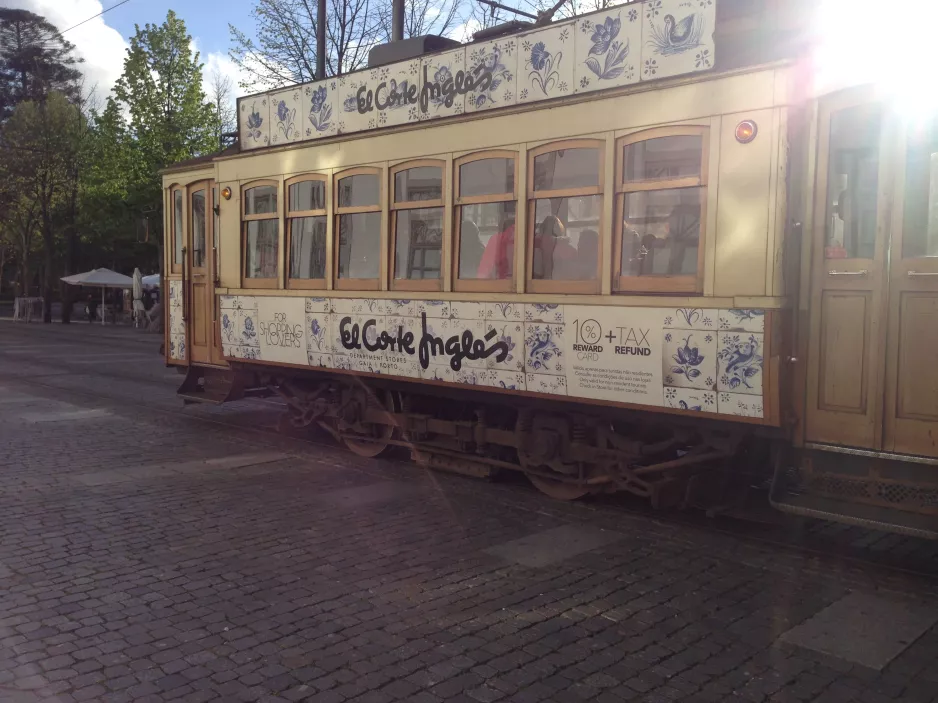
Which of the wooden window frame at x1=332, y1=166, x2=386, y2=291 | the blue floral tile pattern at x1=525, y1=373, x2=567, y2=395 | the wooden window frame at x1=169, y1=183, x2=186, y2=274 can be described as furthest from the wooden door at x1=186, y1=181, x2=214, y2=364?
the blue floral tile pattern at x1=525, y1=373, x2=567, y2=395

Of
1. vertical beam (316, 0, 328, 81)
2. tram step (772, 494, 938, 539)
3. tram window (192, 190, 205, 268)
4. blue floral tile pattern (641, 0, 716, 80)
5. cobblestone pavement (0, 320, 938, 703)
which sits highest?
vertical beam (316, 0, 328, 81)

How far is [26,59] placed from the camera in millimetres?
57188

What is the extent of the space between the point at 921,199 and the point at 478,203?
3.32 meters

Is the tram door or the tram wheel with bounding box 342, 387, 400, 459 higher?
the tram door

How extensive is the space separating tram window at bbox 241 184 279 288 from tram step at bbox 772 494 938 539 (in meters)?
5.77

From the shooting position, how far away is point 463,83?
23.5 feet

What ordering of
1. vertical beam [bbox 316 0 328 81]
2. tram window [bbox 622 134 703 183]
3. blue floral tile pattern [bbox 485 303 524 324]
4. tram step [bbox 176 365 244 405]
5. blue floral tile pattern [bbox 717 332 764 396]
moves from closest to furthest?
blue floral tile pattern [bbox 717 332 764 396] < tram window [bbox 622 134 703 183] < blue floral tile pattern [bbox 485 303 524 324] < tram step [bbox 176 365 244 405] < vertical beam [bbox 316 0 328 81]

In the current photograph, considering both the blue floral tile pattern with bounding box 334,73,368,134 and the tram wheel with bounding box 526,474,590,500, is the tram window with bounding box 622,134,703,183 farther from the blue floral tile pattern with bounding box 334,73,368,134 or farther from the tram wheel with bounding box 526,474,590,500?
the blue floral tile pattern with bounding box 334,73,368,134

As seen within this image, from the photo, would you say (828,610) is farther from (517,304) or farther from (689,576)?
(517,304)

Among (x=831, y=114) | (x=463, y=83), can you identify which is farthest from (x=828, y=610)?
(x=463, y=83)

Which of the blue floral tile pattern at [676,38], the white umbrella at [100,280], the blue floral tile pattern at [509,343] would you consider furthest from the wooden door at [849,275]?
the white umbrella at [100,280]

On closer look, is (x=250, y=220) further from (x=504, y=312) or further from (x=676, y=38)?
(x=676, y=38)

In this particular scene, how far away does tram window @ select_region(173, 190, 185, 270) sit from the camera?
35.4 feet

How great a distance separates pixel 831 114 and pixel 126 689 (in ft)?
16.5
